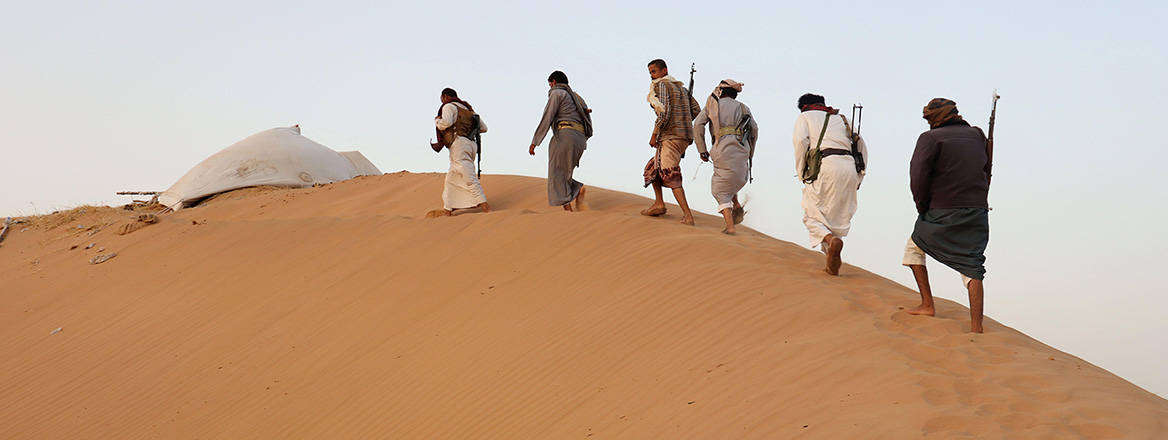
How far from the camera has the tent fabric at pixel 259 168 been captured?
1688 centimetres

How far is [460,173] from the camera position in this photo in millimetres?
10633

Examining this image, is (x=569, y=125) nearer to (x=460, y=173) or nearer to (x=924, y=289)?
(x=460, y=173)

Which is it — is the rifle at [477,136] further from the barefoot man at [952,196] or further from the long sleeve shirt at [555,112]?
the barefoot man at [952,196]

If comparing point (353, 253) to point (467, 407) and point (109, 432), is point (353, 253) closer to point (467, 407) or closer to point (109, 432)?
point (109, 432)

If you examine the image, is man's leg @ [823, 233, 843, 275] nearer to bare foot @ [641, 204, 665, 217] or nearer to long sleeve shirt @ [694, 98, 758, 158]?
long sleeve shirt @ [694, 98, 758, 158]

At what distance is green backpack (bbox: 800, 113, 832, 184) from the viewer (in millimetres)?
7297

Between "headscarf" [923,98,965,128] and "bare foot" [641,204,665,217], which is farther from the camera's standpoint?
"bare foot" [641,204,665,217]

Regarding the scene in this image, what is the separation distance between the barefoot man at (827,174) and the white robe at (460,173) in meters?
4.23

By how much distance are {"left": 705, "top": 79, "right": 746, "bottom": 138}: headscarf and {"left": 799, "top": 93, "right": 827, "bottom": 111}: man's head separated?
1.46 m

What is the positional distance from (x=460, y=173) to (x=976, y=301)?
6253 millimetres

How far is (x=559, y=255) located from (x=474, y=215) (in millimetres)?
1685

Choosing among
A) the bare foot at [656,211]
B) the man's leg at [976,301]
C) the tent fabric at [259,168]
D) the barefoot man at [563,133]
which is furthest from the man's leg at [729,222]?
the tent fabric at [259,168]

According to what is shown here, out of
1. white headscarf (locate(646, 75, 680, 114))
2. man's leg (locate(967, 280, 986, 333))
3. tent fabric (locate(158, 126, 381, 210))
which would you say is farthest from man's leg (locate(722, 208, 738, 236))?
tent fabric (locate(158, 126, 381, 210))

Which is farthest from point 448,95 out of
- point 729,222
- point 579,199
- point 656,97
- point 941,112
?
point 941,112
